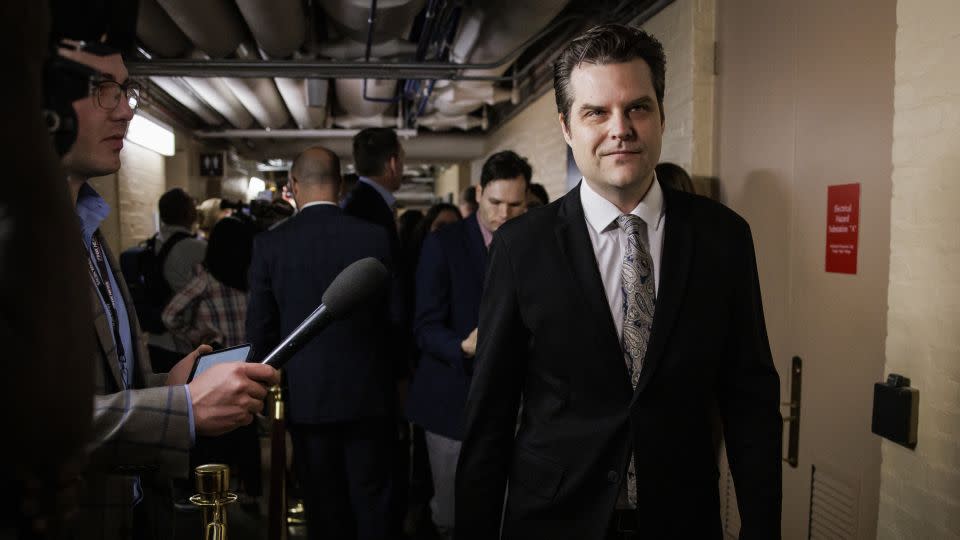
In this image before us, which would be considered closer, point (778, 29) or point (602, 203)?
point (602, 203)

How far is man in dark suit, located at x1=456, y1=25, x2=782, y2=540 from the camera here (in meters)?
1.35

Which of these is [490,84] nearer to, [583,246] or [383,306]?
[383,306]

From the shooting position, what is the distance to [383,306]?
306 cm

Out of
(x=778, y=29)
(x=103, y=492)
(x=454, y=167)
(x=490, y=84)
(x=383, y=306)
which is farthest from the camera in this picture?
(x=454, y=167)

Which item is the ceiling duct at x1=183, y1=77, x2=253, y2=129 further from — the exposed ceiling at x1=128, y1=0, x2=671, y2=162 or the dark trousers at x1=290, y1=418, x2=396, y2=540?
the dark trousers at x1=290, y1=418, x2=396, y2=540

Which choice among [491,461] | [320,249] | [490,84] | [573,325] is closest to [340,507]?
[320,249]

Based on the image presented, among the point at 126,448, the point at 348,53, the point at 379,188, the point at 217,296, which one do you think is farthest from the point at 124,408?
the point at 348,53

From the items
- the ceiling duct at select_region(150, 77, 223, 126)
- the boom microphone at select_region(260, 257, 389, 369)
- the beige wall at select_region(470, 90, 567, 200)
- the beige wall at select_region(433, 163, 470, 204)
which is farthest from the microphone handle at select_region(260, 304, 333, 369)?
the beige wall at select_region(433, 163, 470, 204)

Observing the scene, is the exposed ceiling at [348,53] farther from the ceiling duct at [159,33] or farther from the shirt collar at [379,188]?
the shirt collar at [379,188]

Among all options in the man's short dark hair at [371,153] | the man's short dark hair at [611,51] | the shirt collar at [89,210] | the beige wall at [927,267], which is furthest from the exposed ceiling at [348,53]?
the shirt collar at [89,210]

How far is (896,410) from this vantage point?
71.1 inches

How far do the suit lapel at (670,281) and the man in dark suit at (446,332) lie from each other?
1.29m

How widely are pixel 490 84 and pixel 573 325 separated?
5.07 m

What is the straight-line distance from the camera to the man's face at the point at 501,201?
286cm
